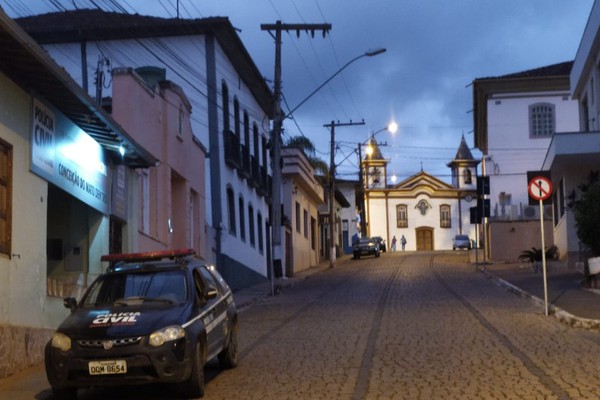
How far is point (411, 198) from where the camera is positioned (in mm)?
98812

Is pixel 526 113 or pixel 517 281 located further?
pixel 526 113

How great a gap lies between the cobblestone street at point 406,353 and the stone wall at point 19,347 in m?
0.34

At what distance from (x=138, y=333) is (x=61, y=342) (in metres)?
0.89

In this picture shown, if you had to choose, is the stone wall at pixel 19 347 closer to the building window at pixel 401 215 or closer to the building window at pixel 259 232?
the building window at pixel 259 232

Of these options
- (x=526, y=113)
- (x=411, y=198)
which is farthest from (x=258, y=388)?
(x=411, y=198)

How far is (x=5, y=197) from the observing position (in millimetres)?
13219

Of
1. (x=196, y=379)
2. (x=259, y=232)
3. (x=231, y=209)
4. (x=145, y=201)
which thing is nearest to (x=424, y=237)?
(x=259, y=232)

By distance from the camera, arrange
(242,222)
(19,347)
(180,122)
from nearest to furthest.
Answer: (19,347)
(180,122)
(242,222)

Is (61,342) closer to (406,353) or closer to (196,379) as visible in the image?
(196,379)

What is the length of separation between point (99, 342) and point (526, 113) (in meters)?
49.9

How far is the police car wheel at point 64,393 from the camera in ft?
34.1

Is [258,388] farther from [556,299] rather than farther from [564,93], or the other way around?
[564,93]

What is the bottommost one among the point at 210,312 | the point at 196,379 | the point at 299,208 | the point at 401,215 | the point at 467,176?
the point at 196,379

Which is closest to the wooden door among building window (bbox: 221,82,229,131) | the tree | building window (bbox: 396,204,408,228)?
building window (bbox: 396,204,408,228)
